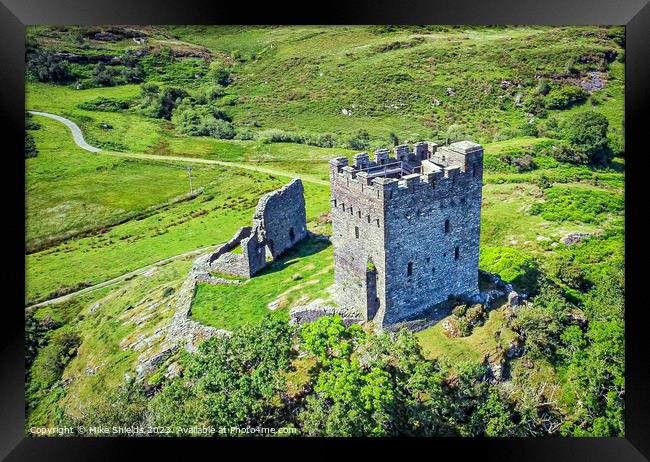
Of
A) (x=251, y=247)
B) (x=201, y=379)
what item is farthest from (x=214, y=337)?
(x=251, y=247)

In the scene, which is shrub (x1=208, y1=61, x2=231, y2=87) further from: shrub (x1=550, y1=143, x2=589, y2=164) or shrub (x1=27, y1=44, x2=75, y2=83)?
shrub (x1=550, y1=143, x2=589, y2=164)

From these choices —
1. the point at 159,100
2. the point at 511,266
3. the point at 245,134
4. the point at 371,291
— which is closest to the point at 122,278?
the point at 159,100

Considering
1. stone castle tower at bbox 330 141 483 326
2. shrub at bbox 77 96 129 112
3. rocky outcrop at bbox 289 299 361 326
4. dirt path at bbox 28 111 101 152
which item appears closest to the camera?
stone castle tower at bbox 330 141 483 326

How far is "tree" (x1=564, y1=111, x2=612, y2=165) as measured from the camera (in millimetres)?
22016

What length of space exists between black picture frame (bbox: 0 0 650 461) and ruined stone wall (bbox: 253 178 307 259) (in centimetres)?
663

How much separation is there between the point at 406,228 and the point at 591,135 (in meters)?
7.76

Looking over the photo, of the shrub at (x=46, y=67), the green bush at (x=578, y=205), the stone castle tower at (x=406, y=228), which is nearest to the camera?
the stone castle tower at (x=406, y=228)

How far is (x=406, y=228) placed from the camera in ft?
62.4

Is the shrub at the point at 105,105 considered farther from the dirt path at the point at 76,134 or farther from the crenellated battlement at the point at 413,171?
the crenellated battlement at the point at 413,171

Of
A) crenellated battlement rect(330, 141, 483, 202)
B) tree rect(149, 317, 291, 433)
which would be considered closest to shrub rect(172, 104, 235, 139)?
crenellated battlement rect(330, 141, 483, 202)

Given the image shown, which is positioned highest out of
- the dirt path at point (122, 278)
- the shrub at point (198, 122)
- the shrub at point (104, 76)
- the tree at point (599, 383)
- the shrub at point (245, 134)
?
the shrub at point (104, 76)

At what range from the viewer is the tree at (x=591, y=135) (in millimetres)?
22016
